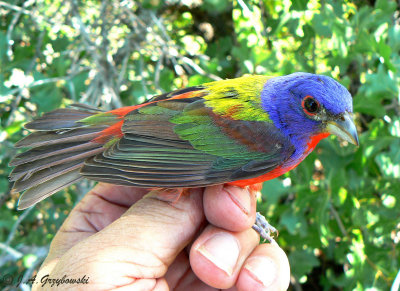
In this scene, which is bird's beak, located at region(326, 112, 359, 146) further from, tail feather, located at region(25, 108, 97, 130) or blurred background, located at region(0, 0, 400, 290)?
tail feather, located at region(25, 108, 97, 130)

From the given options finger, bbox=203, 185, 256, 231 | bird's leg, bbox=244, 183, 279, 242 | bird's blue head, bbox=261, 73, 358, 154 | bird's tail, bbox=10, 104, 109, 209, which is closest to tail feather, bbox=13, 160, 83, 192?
bird's tail, bbox=10, 104, 109, 209

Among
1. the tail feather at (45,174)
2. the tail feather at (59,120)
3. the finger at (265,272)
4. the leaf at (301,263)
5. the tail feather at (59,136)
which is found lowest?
the leaf at (301,263)

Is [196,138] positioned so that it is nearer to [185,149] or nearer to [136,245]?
[185,149]

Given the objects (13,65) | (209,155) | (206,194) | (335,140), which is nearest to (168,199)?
(206,194)

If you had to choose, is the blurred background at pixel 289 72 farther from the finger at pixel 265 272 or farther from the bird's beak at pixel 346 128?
the finger at pixel 265 272

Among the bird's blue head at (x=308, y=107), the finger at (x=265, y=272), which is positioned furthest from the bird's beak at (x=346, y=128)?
the finger at (x=265, y=272)

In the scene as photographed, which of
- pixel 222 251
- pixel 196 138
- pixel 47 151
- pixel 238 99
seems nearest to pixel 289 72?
pixel 238 99
